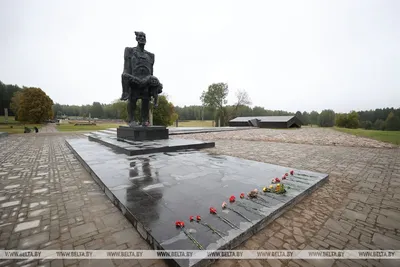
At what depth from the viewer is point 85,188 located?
3.71 meters

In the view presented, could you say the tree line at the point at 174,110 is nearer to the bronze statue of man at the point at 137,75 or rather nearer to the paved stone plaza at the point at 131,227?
the bronze statue of man at the point at 137,75

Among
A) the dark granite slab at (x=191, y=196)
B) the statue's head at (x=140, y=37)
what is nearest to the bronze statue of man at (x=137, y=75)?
the statue's head at (x=140, y=37)

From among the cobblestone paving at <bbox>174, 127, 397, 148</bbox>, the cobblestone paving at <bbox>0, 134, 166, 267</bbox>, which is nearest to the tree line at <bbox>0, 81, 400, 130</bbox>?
the cobblestone paving at <bbox>174, 127, 397, 148</bbox>

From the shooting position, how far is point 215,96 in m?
42.0

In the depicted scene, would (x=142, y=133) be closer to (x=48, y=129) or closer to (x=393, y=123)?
(x=48, y=129)

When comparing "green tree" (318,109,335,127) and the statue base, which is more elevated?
"green tree" (318,109,335,127)

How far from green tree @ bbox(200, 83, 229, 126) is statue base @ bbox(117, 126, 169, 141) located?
34185 millimetres

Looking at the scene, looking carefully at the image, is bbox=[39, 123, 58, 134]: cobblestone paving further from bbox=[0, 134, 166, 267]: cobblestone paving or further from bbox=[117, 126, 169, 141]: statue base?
bbox=[0, 134, 166, 267]: cobblestone paving

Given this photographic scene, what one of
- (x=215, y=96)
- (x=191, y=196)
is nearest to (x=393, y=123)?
(x=215, y=96)

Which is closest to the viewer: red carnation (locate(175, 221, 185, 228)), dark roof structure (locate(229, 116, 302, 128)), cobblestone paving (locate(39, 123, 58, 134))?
red carnation (locate(175, 221, 185, 228))

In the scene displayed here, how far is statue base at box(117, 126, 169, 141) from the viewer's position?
852 cm

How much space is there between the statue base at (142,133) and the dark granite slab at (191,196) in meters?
3.43

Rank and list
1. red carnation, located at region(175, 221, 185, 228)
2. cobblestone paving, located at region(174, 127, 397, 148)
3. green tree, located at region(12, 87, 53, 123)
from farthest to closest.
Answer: green tree, located at region(12, 87, 53, 123) → cobblestone paving, located at region(174, 127, 397, 148) → red carnation, located at region(175, 221, 185, 228)

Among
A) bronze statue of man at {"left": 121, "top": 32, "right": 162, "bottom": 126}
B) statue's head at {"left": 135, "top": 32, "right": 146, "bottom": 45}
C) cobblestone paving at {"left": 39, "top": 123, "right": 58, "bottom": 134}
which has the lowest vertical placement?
cobblestone paving at {"left": 39, "top": 123, "right": 58, "bottom": 134}
